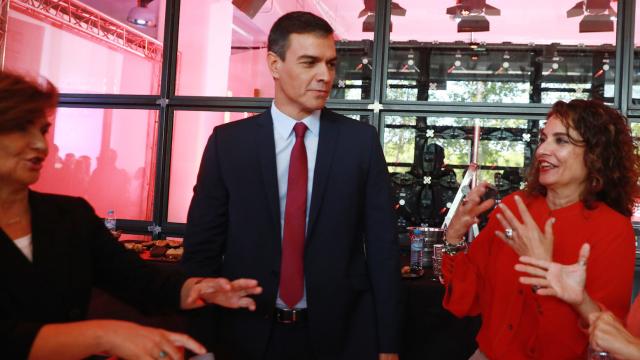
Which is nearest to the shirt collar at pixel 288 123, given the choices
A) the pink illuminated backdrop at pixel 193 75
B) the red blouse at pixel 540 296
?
the red blouse at pixel 540 296

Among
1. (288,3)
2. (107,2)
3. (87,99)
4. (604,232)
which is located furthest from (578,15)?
(107,2)

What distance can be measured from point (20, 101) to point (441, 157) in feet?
8.61

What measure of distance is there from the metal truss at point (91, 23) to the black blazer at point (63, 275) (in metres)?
3.35

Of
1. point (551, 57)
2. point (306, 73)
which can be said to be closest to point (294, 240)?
point (306, 73)

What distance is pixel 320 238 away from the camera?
73.0 inches

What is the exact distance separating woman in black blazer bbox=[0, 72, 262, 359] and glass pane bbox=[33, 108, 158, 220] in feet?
7.32

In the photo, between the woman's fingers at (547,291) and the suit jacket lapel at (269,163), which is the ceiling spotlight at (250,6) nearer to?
the suit jacket lapel at (269,163)

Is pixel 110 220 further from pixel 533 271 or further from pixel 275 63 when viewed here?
pixel 533 271

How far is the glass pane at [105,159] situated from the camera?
150 inches

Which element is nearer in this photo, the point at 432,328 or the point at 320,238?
the point at 320,238

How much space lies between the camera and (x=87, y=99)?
379 cm

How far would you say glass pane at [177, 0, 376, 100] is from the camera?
3.57m

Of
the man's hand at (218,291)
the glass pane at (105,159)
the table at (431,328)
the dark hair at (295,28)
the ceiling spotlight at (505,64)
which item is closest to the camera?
the man's hand at (218,291)

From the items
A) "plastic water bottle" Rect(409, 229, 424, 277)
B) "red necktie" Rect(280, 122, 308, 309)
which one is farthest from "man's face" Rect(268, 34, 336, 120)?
"plastic water bottle" Rect(409, 229, 424, 277)
